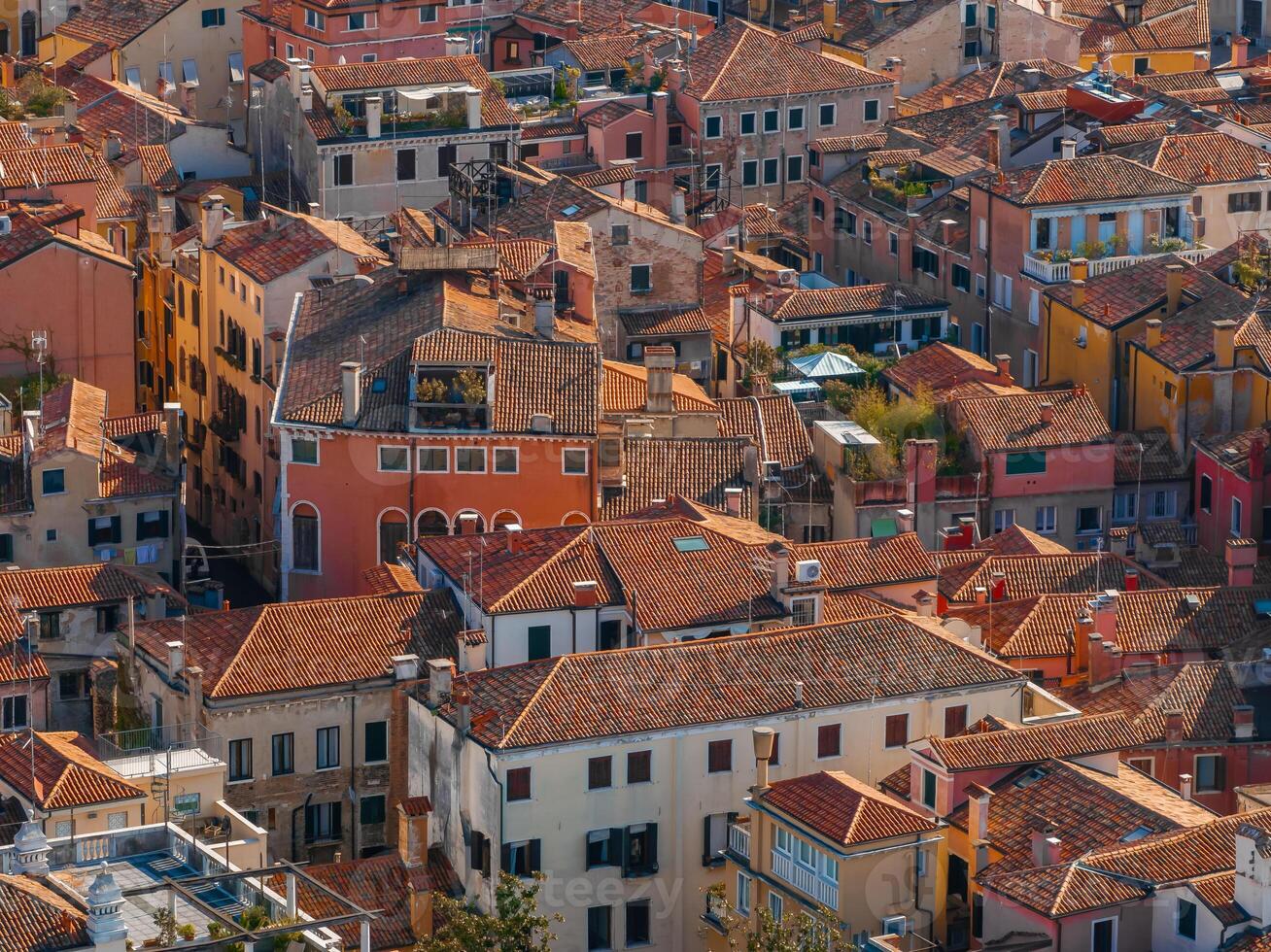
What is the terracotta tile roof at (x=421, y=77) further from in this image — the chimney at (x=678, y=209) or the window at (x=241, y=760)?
the window at (x=241, y=760)

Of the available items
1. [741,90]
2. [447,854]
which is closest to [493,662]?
[447,854]

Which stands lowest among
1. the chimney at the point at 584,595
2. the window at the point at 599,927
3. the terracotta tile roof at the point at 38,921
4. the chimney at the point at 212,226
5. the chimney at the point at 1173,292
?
the window at the point at 599,927

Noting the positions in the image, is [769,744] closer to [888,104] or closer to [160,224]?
[160,224]

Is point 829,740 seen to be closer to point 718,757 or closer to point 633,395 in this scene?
point 718,757

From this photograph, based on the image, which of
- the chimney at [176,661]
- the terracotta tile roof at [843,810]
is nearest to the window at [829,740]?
the terracotta tile roof at [843,810]

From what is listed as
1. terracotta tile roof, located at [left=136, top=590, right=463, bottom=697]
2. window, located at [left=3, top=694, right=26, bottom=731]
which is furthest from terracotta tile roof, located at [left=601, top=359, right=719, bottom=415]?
window, located at [left=3, top=694, right=26, bottom=731]
